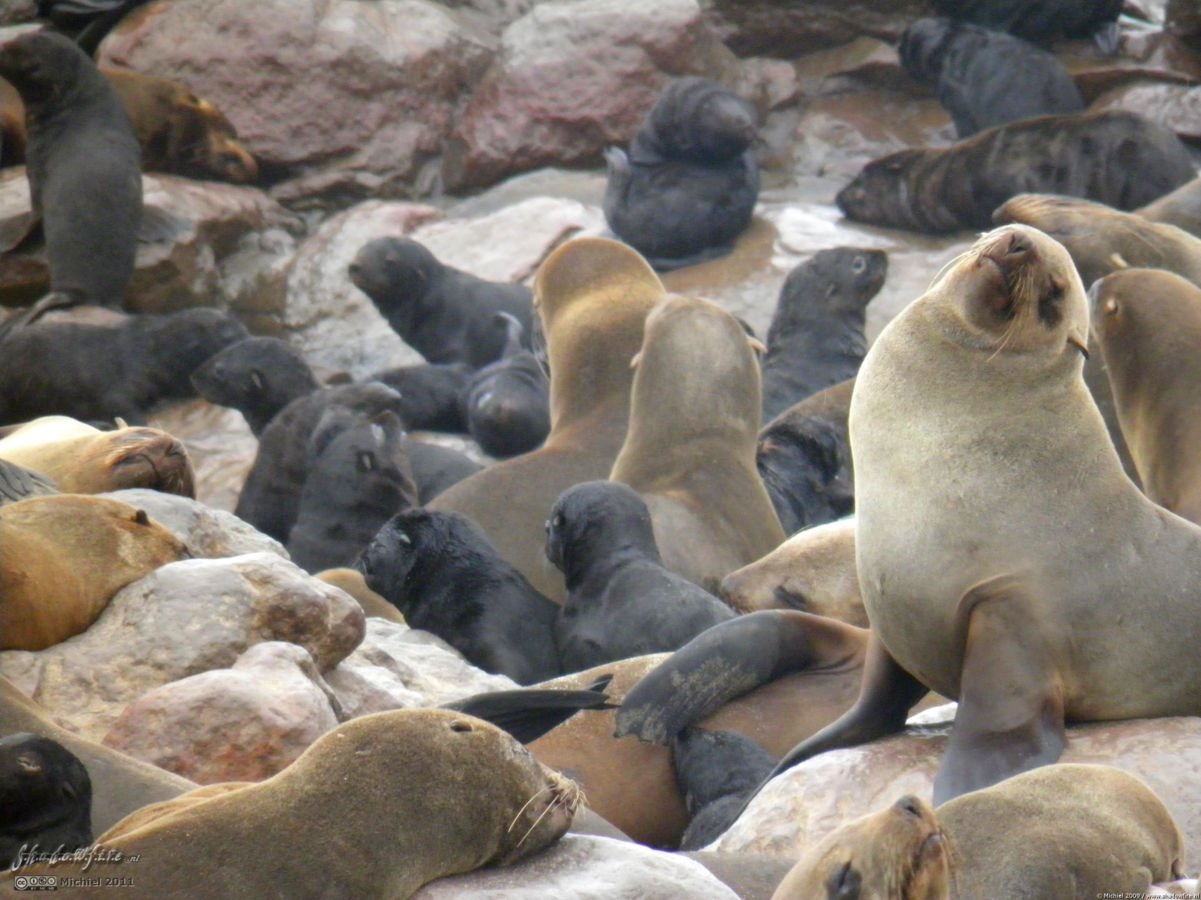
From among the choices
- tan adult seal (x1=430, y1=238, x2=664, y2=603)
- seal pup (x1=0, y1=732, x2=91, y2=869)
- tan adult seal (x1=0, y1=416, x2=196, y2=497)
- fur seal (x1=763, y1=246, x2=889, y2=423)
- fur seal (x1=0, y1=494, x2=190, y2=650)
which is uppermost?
seal pup (x1=0, y1=732, x2=91, y2=869)

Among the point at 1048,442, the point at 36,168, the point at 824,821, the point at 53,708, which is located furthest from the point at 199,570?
the point at 36,168

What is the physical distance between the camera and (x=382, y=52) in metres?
14.3

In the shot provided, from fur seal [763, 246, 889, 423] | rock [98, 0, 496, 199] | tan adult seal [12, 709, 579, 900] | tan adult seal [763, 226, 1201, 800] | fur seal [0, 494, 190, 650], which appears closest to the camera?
tan adult seal [12, 709, 579, 900]

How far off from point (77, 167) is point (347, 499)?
4.52 m

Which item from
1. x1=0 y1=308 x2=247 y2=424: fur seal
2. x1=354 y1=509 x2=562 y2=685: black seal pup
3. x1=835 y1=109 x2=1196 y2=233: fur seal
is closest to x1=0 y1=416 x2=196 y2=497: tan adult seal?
x1=354 y1=509 x2=562 y2=685: black seal pup

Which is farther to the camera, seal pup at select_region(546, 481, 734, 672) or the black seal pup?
the black seal pup

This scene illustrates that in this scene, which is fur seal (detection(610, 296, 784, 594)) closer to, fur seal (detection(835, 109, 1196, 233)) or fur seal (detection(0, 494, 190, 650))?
fur seal (detection(0, 494, 190, 650))

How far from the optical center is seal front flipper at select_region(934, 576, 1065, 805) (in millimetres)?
3877

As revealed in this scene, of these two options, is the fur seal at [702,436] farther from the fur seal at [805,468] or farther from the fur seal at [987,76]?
the fur seal at [987,76]

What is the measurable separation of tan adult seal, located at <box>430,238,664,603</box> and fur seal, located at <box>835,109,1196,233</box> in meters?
3.44

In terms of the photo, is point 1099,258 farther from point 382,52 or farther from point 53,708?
point 382,52

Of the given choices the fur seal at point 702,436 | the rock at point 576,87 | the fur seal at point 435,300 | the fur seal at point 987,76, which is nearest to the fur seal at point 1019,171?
the fur seal at point 987,76

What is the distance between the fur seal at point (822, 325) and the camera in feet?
35.4

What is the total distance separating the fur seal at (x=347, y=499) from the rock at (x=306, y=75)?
6.02m
